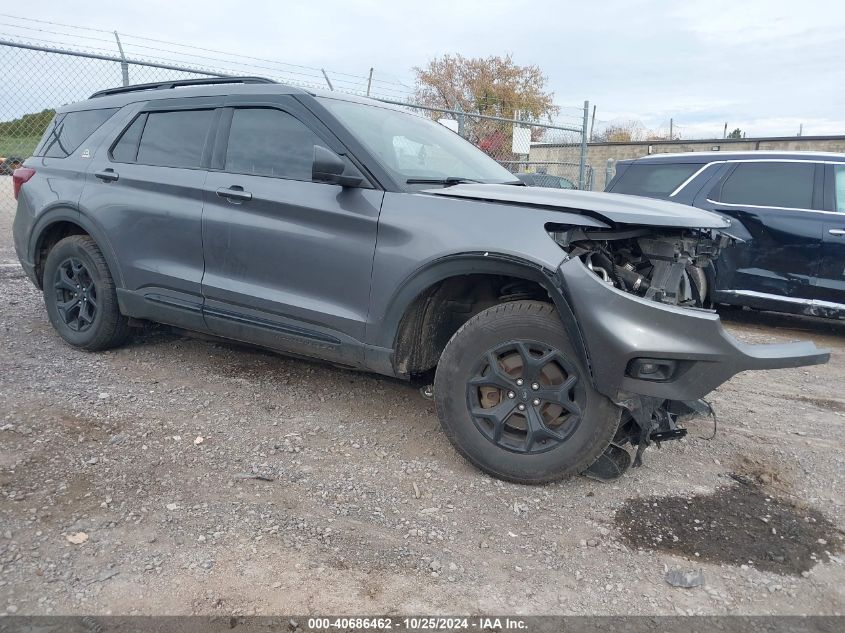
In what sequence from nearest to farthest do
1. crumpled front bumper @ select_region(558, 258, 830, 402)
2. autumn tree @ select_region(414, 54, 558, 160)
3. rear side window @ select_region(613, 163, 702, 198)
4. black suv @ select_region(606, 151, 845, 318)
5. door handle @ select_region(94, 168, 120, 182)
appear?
crumpled front bumper @ select_region(558, 258, 830, 402)
door handle @ select_region(94, 168, 120, 182)
black suv @ select_region(606, 151, 845, 318)
rear side window @ select_region(613, 163, 702, 198)
autumn tree @ select_region(414, 54, 558, 160)

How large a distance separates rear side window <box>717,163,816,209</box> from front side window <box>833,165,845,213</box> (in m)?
0.19

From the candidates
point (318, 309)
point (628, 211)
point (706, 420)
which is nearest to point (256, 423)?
point (318, 309)

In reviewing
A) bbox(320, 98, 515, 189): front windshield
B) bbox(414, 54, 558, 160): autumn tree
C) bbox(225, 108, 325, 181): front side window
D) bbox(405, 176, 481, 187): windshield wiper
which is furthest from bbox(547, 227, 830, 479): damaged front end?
bbox(414, 54, 558, 160): autumn tree

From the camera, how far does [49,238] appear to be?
15.8 feet

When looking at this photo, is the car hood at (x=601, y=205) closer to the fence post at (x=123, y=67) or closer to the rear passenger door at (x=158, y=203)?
the rear passenger door at (x=158, y=203)

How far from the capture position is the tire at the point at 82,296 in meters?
4.40

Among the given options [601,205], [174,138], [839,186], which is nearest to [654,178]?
[839,186]

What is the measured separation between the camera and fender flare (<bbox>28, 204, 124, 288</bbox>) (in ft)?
14.1

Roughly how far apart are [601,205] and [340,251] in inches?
52.0

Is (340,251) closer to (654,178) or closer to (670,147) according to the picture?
(654,178)

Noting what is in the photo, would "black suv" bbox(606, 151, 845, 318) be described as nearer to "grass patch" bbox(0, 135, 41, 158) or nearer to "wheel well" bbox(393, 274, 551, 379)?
"wheel well" bbox(393, 274, 551, 379)

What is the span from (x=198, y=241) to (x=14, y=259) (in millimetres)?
5695

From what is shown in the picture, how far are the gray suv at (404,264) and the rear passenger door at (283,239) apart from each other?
0.01m

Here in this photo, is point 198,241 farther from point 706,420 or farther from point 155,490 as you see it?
point 706,420
